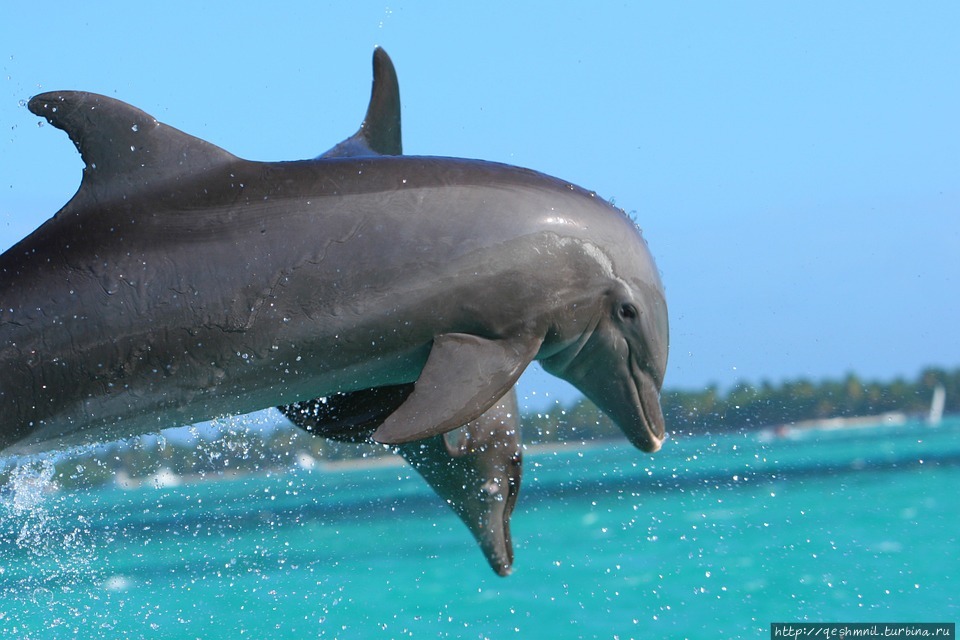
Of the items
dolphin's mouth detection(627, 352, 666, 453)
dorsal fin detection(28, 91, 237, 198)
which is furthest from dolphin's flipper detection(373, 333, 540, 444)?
dorsal fin detection(28, 91, 237, 198)

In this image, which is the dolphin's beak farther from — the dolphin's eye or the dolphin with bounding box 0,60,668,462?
the dolphin with bounding box 0,60,668,462

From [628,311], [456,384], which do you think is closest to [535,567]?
[628,311]

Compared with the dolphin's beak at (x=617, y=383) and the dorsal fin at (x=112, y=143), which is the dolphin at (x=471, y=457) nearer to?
the dolphin's beak at (x=617, y=383)

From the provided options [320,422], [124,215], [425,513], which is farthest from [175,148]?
[425,513]

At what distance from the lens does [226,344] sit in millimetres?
5258

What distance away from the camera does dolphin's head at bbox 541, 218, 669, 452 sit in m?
5.64

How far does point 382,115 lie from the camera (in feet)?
22.1

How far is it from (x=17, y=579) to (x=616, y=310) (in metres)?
23.9

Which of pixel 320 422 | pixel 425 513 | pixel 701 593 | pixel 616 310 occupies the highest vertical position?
pixel 616 310

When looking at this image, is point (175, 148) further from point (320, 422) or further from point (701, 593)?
point (701, 593)

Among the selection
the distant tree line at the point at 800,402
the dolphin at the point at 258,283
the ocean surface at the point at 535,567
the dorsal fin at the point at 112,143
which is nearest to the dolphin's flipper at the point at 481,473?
the dolphin at the point at 258,283

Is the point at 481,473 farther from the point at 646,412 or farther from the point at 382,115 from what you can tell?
the point at 382,115

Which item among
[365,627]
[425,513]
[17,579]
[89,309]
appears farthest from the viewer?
[425,513]

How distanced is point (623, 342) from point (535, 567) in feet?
51.8
